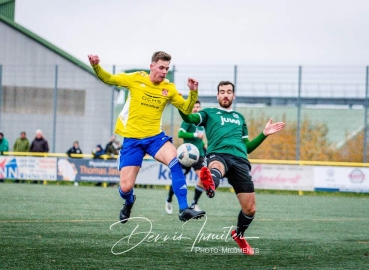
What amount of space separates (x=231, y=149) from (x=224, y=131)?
0.24m

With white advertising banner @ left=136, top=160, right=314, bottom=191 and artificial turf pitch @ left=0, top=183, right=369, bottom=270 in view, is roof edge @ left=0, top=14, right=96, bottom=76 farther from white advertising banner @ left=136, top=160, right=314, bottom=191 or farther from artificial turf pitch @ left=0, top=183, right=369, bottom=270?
artificial turf pitch @ left=0, top=183, right=369, bottom=270

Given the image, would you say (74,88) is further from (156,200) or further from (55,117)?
(156,200)

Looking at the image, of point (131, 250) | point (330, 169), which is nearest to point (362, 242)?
point (131, 250)

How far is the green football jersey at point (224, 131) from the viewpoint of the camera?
8.97 meters

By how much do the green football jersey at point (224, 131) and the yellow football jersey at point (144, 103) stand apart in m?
0.40

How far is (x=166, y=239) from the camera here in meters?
9.73

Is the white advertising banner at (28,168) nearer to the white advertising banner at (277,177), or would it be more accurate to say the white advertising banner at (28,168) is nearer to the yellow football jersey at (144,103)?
the white advertising banner at (277,177)

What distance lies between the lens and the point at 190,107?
9.41 metres

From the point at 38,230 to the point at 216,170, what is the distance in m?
3.04

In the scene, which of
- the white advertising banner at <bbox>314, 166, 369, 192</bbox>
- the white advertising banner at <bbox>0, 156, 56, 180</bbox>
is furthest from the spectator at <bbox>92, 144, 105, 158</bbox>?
the white advertising banner at <bbox>314, 166, 369, 192</bbox>

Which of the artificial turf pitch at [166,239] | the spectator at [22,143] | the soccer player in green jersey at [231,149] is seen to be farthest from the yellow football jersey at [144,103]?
the spectator at [22,143]

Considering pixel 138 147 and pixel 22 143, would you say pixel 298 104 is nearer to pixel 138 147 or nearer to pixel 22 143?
pixel 22 143

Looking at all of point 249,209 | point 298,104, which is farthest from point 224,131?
point 298,104

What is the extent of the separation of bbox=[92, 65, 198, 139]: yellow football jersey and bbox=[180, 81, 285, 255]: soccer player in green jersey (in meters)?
0.39
